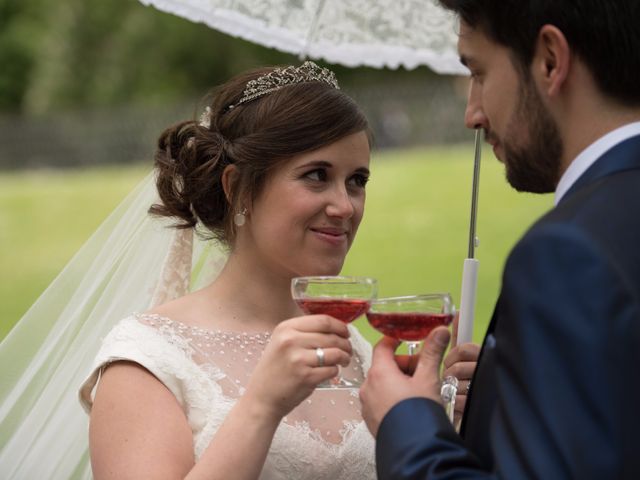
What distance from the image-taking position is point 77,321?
13.2 ft

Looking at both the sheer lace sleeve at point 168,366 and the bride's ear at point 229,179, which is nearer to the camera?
the sheer lace sleeve at point 168,366

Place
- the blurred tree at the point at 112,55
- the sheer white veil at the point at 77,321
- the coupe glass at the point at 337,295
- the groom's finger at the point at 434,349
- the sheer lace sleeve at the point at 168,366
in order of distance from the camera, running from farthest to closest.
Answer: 1. the blurred tree at the point at 112,55
2. the sheer white veil at the point at 77,321
3. the sheer lace sleeve at the point at 168,366
4. the coupe glass at the point at 337,295
5. the groom's finger at the point at 434,349

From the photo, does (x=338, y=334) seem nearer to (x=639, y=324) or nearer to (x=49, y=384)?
(x=639, y=324)

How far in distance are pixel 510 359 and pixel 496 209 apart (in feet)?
51.1

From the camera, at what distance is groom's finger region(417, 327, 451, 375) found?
2.35 metres

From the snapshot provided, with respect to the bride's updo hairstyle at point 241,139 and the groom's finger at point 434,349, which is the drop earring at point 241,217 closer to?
the bride's updo hairstyle at point 241,139

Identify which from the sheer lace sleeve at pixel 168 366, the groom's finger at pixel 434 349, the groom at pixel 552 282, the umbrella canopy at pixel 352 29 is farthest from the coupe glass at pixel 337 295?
the umbrella canopy at pixel 352 29

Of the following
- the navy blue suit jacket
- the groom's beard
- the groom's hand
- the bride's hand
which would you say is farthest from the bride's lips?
the navy blue suit jacket

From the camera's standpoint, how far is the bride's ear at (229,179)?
12.0 feet

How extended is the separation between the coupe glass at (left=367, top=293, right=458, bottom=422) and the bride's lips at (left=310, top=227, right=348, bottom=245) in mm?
908

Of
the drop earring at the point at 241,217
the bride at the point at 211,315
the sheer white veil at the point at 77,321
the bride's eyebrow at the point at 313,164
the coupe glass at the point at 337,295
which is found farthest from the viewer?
the sheer white veil at the point at 77,321

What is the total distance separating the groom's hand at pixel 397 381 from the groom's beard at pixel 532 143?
40cm

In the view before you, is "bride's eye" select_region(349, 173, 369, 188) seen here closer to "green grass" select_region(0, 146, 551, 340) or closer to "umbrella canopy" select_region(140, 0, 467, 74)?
"umbrella canopy" select_region(140, 0, 467, 74)

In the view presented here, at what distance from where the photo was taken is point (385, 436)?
2.19 m
